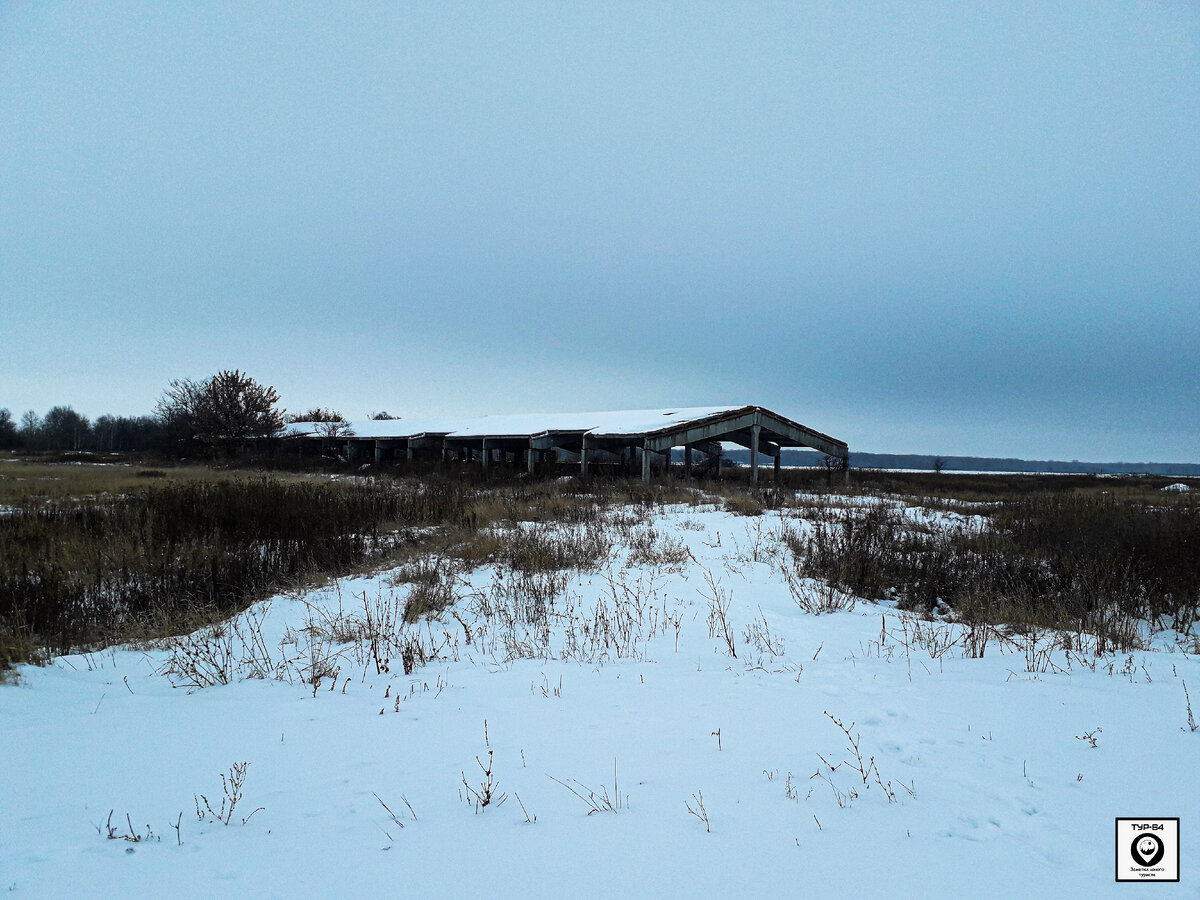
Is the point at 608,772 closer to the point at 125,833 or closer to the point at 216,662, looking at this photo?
the point at 125,833

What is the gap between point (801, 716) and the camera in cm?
358

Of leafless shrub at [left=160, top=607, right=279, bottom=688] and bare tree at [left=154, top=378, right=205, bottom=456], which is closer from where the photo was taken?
leafless shrub at [left=160, top=607, right=279, bottom=688]

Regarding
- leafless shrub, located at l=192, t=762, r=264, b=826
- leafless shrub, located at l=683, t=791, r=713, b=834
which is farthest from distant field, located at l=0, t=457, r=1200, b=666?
leafless shrub, located at l=683, t=791, r=713, b=834

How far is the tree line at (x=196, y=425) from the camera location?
4306 centimetres

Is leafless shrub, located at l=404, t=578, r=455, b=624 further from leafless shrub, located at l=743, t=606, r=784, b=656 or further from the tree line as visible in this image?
the tree line

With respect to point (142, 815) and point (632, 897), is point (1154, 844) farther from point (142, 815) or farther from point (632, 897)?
point (142, 815)

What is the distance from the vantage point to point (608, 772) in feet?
9.46

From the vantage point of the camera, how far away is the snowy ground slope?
214cm

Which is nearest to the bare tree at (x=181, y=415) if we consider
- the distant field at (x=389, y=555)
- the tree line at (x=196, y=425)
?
the tree line at (x=196, y=425)

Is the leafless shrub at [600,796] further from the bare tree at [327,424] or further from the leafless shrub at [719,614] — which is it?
the bare tree at [327,424]
